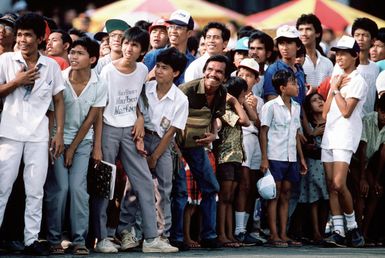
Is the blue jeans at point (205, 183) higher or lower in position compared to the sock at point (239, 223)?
higher

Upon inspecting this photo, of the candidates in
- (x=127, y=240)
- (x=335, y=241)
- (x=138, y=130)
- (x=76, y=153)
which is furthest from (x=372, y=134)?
(x=76, y=153)

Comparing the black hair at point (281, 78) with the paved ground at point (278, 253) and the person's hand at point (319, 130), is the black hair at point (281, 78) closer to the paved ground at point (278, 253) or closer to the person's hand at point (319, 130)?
the person's hand at point (319, 130)

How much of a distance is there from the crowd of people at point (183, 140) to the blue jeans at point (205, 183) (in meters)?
0.01

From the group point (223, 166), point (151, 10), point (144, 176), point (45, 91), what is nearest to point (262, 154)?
point (223, 166)

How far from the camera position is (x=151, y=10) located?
80.4 feet

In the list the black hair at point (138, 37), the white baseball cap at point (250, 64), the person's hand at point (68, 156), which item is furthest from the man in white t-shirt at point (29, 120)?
the white baseball cap at point (250, 64)

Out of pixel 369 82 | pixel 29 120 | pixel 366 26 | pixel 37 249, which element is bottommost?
pixel 37 249

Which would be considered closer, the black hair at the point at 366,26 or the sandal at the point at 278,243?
the sandal at the point at 278,243

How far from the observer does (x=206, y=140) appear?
45.0 ft

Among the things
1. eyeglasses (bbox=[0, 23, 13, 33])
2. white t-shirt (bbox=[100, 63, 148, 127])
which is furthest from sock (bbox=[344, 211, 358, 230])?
eyeglasses (bbox=[0, 23, 13, 33])

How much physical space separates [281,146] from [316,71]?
1875mm

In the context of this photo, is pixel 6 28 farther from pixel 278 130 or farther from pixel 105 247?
pixel 278 130

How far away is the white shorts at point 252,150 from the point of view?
1464 cm

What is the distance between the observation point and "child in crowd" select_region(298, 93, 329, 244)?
1526 cm
